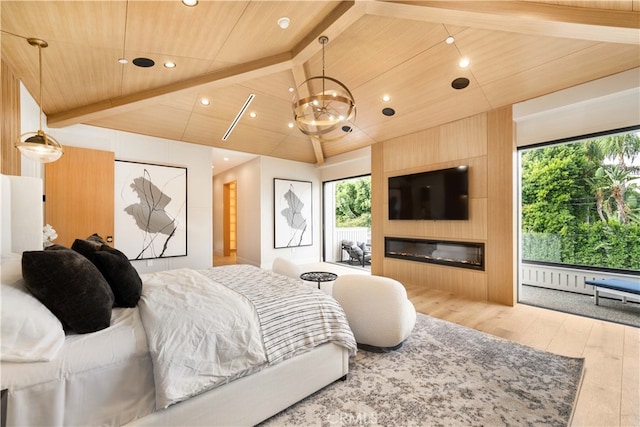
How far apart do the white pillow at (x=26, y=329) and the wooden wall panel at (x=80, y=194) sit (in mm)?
3708

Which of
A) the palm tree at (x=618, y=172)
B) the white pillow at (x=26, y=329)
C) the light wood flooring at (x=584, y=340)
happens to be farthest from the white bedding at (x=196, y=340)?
the palm tree at (x=618, y=172)

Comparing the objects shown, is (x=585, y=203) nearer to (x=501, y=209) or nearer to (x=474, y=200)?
(x=501, y=209)

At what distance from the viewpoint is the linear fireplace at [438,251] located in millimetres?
4238

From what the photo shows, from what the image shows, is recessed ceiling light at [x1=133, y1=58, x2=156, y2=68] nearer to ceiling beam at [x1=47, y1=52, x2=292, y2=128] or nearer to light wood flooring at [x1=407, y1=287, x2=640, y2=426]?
ceiling beam at [x1=47, y1=52, x2=292, y2=128]

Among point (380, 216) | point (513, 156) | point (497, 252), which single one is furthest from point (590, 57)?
point (380, 216)

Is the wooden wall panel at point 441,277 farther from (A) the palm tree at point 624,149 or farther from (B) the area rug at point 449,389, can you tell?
(A) the palm tree at point 624,149

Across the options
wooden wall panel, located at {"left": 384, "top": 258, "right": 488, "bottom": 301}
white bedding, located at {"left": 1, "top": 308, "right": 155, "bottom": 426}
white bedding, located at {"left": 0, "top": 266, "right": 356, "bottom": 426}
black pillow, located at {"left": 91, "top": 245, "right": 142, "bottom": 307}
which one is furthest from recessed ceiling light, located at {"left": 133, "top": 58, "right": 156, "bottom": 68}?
wooden wall panel, located at {"left": 384, "top": 258, "right": 488, "bottom": 301}

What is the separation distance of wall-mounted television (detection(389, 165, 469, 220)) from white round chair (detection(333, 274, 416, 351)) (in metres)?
2.51

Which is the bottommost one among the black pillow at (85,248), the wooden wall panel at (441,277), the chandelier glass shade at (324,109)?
the wooden wall panel at (441,277)

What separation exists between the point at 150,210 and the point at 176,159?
1.18 m

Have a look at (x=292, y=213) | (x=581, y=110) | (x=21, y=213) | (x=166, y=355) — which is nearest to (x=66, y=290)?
(x=166, y=355)

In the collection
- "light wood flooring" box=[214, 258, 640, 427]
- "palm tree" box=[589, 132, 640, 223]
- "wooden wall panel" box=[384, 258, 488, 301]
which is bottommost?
"light wood flooring" box=[214, 258, 640, 427]

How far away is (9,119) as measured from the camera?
284cm

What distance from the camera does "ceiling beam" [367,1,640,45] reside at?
229 centimetres
